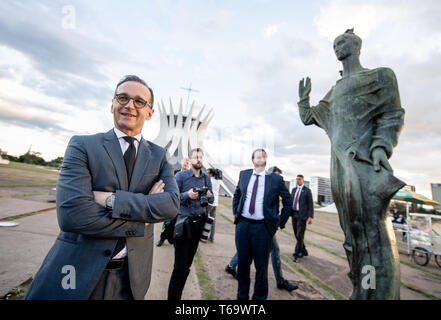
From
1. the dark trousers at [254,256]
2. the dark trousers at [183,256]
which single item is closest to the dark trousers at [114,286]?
the dark trousers at [183,256]

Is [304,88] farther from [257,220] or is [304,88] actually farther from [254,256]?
[254,256]

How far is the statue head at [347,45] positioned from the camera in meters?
2.10

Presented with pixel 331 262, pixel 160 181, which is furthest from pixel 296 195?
pixel 160 181

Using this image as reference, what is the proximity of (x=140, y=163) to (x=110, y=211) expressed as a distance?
0.32m

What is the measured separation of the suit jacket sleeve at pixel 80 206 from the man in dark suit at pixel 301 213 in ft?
12.7

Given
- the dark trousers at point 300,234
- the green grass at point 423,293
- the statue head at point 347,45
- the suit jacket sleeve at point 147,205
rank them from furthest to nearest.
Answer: the dark trousers at point 300,234 → the green grass at point 423,293 → the statue head at point 347,45 → the suit jacket sleeve at point 147,205

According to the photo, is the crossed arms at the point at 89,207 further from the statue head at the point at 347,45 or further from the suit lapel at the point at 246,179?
the statue head at the point at 347,45

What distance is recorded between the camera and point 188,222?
2160 mm

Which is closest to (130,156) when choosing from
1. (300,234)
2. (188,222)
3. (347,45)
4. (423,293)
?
(188,222)

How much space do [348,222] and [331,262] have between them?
9.72 ft

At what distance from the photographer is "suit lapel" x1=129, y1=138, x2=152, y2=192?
1244mm
